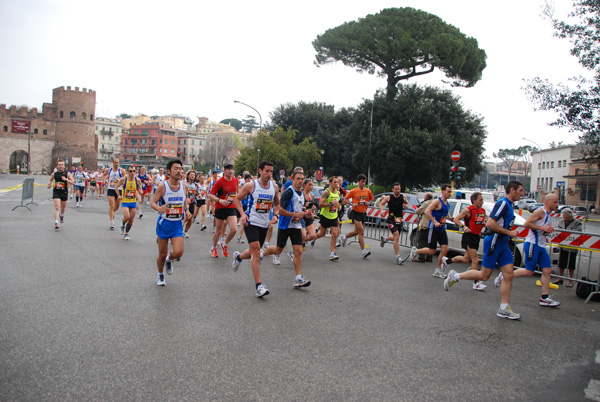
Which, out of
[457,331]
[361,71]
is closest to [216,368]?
[457,331]

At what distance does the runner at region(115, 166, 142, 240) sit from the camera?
37.9 ft

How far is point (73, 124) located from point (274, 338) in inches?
3827

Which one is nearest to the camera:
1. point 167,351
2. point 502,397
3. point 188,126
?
point 502,397

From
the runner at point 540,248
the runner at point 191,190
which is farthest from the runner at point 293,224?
the runner at point 191,190

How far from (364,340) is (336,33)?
128 feet

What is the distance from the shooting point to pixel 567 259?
28.4 ft

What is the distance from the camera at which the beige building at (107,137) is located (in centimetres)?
14450

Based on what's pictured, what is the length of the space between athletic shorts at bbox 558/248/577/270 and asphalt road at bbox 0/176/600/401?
19.3 inches

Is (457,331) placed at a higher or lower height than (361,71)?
lower

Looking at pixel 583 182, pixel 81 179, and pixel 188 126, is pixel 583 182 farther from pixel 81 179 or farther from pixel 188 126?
pixel 188 126

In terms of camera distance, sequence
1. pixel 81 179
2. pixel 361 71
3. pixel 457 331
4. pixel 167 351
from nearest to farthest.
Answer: pixel 167 351, pixel 457 331, pixel 81 179, pixel 361 71

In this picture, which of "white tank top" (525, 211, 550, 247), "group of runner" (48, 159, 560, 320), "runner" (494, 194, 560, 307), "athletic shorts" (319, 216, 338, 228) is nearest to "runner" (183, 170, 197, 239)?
"group of runner" (48, 159, 560, 320)

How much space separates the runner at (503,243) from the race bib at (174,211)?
4389 millimetres

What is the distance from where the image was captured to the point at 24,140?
289 ft
